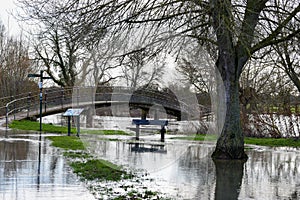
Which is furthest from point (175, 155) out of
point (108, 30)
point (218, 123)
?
point (218, 123)

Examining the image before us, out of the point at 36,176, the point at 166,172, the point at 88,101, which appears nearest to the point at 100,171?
the point at 36,176

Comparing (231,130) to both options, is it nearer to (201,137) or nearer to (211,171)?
(211,171)

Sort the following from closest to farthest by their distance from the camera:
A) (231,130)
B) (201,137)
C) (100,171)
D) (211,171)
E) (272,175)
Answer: (100,171) → (272,175) → (211,171) → (231,130) → (201,137)

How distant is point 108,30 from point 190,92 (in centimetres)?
2005

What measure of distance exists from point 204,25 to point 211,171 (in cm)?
433

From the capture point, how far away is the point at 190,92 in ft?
110

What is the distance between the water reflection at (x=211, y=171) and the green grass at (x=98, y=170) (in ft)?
2.27

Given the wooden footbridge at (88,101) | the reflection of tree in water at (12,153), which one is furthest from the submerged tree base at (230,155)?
the wooden footbridge at (88,101)

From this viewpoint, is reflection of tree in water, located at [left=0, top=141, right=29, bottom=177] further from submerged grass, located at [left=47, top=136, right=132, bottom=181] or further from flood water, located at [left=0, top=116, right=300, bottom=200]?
submerged grass, located at [left=47, top=136, right=132, bottom=181]

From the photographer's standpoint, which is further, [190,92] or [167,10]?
[190,92]

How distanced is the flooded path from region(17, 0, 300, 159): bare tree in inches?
142

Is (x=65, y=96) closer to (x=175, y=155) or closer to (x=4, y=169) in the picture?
(x=175, y=155)

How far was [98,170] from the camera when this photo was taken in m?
11.0

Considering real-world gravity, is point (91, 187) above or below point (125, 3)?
below
